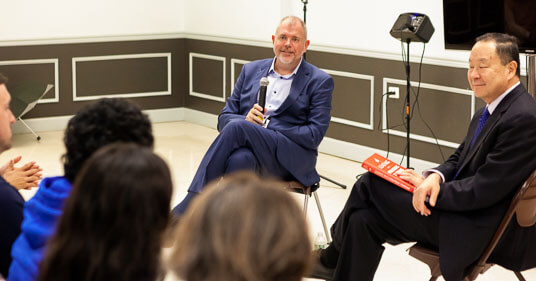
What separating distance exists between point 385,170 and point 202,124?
5199 mm

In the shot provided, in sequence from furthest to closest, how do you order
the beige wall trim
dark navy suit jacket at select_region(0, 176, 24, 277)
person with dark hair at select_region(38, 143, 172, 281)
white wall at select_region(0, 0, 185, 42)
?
1. the beige wall trim
2. white wall at select_region(0, 0, 185, 42)
3. dark navy suit jacket at select_region(0, 176, 24, 277)
4. person with dark hair at select_region(38, 143, 172, 281)

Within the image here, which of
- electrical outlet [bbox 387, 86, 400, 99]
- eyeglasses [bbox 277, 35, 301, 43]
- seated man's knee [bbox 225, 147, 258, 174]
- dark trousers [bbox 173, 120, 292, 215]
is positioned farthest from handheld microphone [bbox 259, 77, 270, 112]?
electrical outlet [bbox 387, 86, 400, 99]

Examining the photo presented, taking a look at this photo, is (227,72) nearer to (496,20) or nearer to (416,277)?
(496,20)

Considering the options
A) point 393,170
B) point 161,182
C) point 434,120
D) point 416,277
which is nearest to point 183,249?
point 161,182

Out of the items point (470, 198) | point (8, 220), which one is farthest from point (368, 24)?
point (8, 220)

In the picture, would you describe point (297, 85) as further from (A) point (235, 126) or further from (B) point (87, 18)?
(B) point (87, 18)

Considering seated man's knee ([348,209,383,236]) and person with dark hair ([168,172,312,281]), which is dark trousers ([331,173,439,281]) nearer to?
seated man's knee ([348,209,383,236])

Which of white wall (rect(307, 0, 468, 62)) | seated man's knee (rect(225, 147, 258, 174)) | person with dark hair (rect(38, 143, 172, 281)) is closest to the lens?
person with dark hair (rect(38, 143, 172, 281))

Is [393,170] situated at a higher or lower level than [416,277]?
higher

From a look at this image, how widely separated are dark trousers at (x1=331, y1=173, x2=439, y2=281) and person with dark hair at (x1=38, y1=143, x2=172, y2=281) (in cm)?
207

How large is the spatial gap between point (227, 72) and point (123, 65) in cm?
110

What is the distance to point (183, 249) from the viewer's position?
1.37 meters

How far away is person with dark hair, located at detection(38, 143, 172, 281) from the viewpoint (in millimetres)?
1468

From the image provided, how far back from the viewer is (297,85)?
15.1 feet
